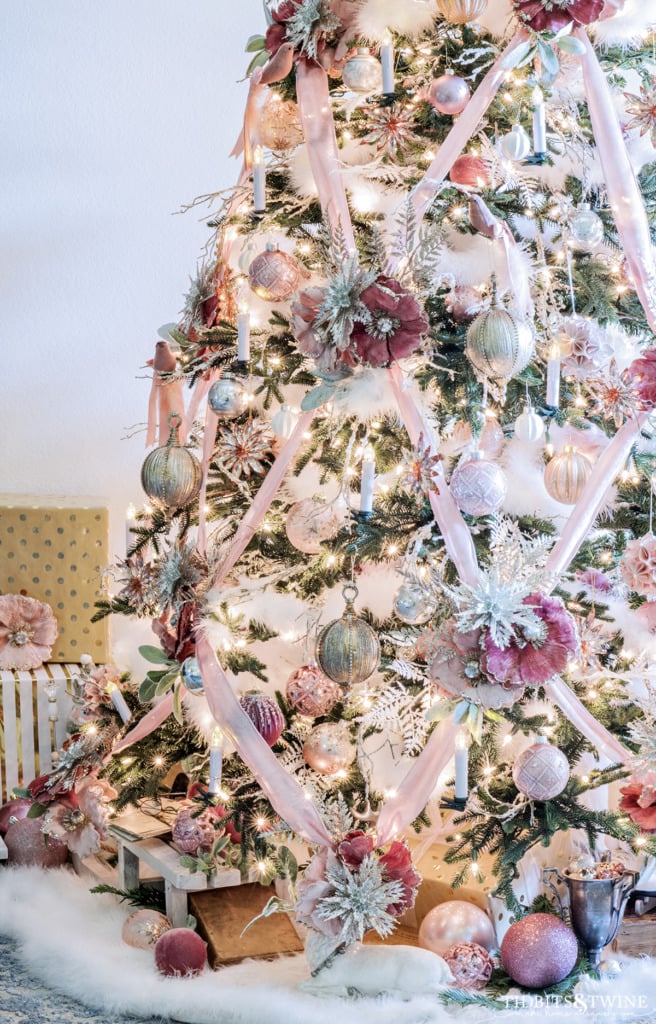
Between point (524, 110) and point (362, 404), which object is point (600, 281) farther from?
point (362, 404)

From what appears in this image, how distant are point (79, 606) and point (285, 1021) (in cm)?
105

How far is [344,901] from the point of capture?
1529 mm

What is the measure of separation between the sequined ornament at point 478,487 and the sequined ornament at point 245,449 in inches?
13.9

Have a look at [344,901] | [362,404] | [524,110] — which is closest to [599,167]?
[524,110]

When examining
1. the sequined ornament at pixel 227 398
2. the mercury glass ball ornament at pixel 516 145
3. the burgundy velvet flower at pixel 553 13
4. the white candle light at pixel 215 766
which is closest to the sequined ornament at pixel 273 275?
the sequined ornament at pixel 227 398

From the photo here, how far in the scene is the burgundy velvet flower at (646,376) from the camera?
1612 millimetres

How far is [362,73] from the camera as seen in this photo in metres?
1.62

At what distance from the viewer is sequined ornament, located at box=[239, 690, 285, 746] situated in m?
1.68

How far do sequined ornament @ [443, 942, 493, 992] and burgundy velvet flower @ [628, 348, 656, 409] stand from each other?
33.7 inches

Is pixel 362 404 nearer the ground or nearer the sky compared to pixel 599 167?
nearer the ground

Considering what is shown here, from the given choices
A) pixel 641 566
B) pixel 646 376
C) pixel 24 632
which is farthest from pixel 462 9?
pixel 24 632

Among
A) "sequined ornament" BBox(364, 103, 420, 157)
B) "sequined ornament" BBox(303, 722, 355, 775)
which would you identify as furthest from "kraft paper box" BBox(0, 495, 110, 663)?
"sequined ornament" BBox(364, 103, 420, 157)

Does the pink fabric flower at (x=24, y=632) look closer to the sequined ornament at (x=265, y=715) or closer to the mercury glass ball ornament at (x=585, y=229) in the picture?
the sequined ornament at (x=265, y=715)

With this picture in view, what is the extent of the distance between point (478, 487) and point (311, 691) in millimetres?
433
